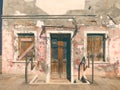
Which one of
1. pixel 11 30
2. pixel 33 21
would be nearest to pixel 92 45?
pixel 33 21

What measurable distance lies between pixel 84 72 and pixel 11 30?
4.30m

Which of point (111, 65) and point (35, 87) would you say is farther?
point (111, 65)

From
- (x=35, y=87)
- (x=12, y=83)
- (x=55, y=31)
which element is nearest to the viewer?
(x=35, y=87)

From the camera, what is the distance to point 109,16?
15367 millimetres

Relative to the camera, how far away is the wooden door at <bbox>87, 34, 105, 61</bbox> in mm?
15320

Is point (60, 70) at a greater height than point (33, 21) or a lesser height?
lesser

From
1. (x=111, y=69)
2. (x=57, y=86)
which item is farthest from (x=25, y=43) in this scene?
(x=111, y=69)

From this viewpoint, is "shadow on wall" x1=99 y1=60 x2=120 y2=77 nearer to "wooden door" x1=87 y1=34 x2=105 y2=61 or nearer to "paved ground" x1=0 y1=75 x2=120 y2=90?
"wooden door" x1=87 y1=34 x2=105 y2=61

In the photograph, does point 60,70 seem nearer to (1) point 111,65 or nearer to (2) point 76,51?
(2) point 76,51

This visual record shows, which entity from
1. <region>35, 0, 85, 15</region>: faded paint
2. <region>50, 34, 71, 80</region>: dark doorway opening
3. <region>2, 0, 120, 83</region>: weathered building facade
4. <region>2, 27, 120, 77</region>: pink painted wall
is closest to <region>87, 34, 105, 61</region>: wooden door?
<region>2, 0, 120, 83</region>: weathered building facade

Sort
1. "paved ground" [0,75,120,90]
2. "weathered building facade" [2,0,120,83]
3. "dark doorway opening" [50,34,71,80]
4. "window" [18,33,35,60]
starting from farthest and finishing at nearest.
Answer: "dark doorway opening" [50,34,71,80]
"window" [18,33,35,60]
"weathered building facade" [2,0,120,83]
"paved ground" [0,75,120,90]

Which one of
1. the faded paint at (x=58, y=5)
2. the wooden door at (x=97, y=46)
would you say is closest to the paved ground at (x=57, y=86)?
the wooden door at (x=97, y=46)

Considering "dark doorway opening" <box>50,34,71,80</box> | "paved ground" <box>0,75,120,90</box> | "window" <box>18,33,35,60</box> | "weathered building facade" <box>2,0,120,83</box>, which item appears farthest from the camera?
"dark doorway opening" <box>50,34,71,80</box>

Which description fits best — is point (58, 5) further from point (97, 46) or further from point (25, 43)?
point (97, 46)
